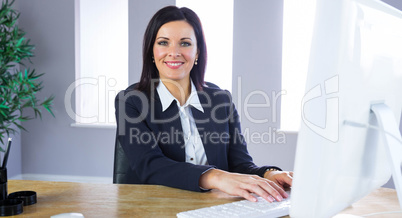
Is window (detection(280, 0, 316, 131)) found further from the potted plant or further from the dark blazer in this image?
the potted plant

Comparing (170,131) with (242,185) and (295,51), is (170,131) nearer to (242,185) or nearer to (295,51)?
(242,185)

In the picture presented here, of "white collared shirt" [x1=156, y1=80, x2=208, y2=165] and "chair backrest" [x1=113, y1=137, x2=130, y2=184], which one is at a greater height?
"white collared shirt" [x1=156, y1=80, x2=208, y2=165]

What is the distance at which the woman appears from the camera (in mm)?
1650

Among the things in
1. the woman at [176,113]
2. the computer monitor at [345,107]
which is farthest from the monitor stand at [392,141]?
the woman at [176,113]

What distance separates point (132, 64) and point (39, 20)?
1.17m

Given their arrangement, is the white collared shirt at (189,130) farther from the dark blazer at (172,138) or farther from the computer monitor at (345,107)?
the computer monitor at (345,107)

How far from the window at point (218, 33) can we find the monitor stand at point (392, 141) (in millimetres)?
3580

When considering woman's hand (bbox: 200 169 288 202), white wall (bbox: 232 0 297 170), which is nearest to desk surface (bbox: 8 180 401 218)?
woman's hand (bbox: 200 169 288 202)

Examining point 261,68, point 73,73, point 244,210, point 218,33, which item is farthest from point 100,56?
point 244,210

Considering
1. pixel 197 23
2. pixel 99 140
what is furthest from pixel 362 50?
pixel 99 140

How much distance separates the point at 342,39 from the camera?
1.98 ft

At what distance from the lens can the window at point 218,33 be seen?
4.29 metres

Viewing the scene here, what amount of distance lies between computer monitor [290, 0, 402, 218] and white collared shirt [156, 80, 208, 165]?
1091mm

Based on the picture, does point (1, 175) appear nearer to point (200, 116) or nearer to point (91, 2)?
point (200, 116)
